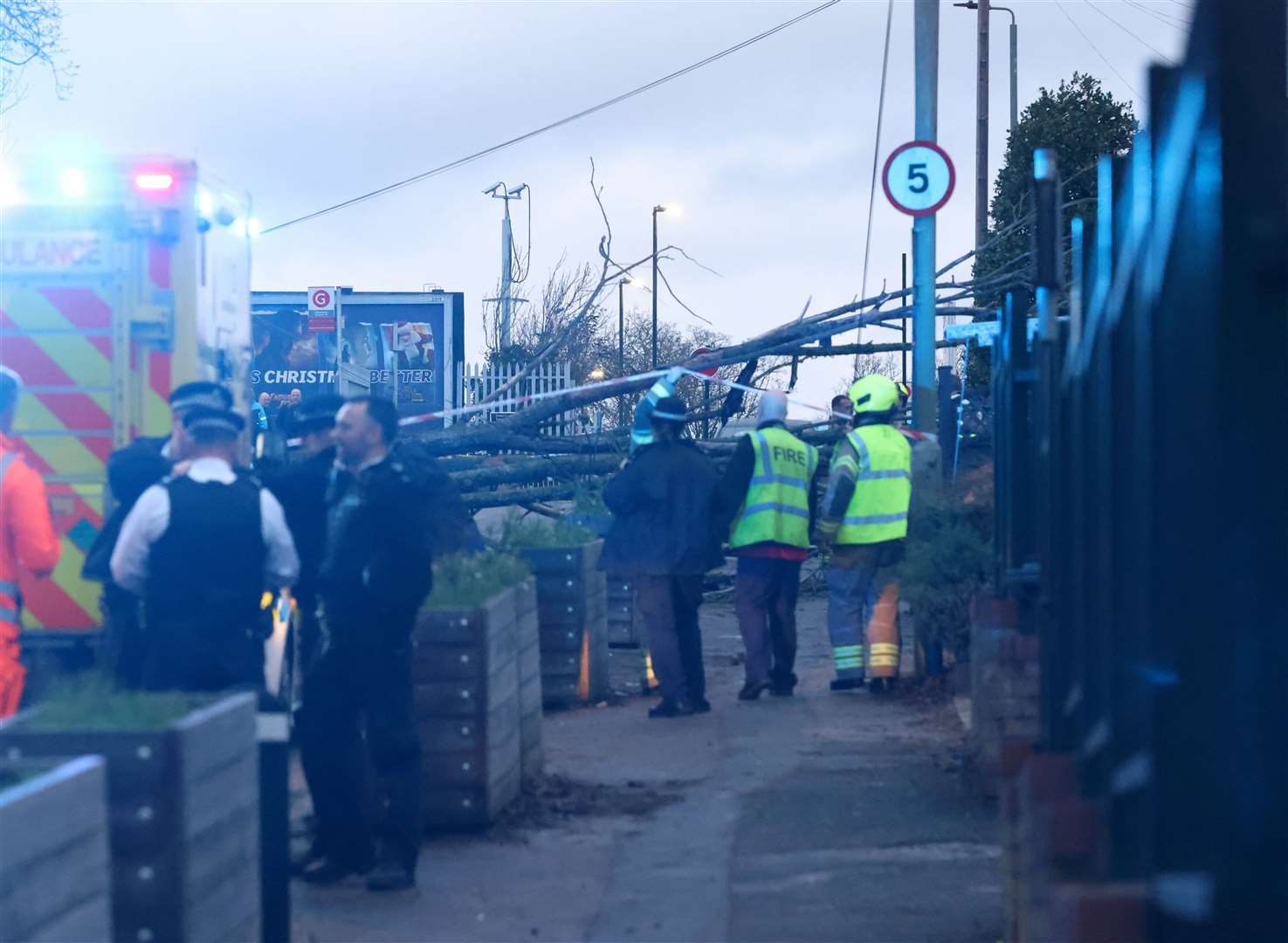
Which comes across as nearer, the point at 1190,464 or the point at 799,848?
the point at 1190,464

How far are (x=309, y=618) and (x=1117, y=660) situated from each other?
14.5 feet

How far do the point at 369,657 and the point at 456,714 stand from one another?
0.84 meters

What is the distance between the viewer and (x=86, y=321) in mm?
7820

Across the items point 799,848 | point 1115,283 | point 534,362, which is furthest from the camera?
point 534,362

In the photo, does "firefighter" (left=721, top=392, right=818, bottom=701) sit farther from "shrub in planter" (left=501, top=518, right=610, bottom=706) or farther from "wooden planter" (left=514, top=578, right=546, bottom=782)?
"wooden planter" (left=514, top=578, right=546, bottom=782)

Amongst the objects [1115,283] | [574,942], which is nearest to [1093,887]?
[1115,283]

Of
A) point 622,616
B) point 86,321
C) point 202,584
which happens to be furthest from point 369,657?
point 622,616

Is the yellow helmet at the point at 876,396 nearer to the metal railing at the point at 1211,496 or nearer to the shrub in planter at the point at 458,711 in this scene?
the shrub in planter at the point at 458,711

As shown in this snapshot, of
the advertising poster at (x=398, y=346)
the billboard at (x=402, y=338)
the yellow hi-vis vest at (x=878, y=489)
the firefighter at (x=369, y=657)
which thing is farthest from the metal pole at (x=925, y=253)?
the advertising poster at (x=398, y=346)

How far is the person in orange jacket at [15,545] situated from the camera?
6.62 metres

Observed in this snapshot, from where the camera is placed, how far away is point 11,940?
3.11 metres

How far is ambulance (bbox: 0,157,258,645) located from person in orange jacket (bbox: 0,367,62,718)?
99 centimetres

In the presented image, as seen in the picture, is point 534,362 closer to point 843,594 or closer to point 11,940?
point 843,594

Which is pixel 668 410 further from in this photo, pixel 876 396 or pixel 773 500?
pixel 876 396
